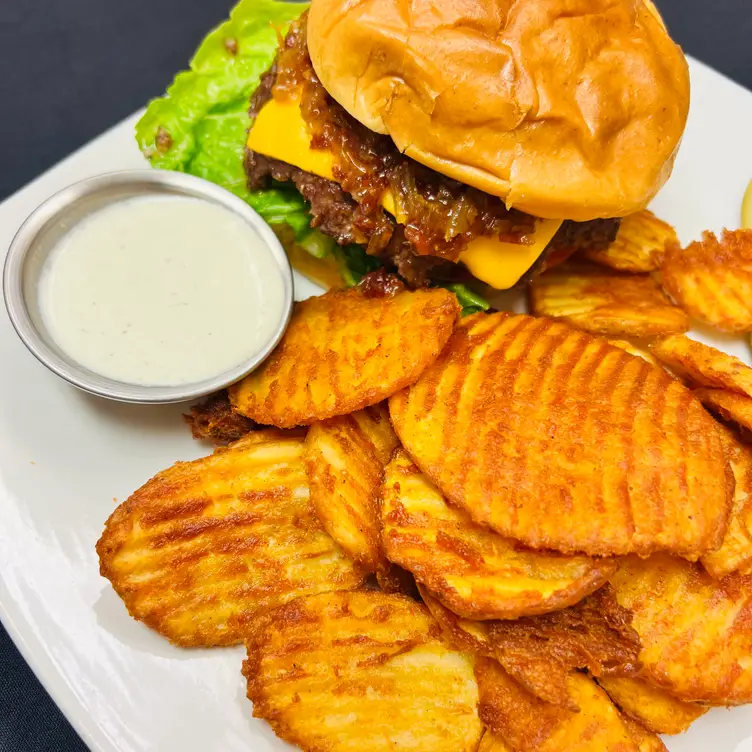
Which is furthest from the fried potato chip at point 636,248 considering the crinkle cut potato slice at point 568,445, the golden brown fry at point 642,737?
the golden brown fry at point 642,737

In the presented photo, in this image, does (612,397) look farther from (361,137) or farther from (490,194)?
(361,137)

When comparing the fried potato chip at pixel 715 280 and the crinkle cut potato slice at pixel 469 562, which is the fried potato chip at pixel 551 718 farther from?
the fried potato chip at pixel 715 280

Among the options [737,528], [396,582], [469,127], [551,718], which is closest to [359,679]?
[396,582]

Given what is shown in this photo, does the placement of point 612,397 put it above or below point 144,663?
above

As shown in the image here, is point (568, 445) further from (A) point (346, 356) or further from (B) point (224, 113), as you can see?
(B) point (224, 113)

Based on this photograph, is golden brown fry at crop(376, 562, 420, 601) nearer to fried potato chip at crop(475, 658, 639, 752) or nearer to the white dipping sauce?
fried potato chip at crop(475, 658, 639, 752)

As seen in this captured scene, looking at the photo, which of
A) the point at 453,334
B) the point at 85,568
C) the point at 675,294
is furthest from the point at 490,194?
the point at 85,568
